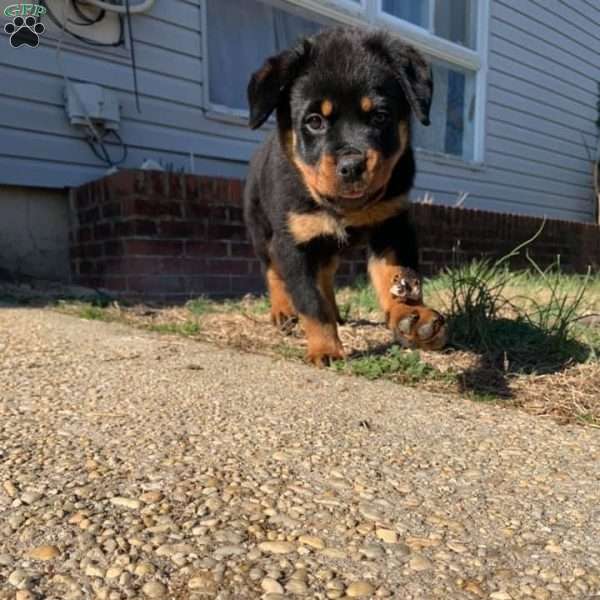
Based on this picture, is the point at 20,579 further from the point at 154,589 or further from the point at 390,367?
the point at 390,367

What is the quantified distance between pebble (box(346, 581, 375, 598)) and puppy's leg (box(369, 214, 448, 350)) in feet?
4.70

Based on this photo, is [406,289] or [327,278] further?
[327,278]

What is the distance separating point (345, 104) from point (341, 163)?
1.08 feet

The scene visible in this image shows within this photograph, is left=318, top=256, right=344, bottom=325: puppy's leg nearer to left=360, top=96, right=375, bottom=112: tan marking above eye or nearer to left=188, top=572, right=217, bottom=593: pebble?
left=360, top=96, right=375, bottom=112: tan marking above eye

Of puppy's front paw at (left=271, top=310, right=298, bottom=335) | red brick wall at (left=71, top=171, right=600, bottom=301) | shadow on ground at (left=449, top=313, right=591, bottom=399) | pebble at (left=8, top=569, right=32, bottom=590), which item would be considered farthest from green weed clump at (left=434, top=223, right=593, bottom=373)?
pebble at (left=8, top=569, right=32, bottom=590)

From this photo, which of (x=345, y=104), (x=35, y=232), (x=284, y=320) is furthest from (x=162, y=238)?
(x=345, y=104)

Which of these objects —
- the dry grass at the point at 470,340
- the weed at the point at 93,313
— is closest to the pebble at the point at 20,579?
the dry grass at the point at 470,340

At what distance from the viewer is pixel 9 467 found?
1.35 metres

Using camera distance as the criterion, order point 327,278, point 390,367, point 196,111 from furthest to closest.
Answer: point 196,111 → point 327,278 → point 390,367

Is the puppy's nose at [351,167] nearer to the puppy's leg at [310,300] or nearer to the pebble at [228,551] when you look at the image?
the puppy's leg at [310,300]

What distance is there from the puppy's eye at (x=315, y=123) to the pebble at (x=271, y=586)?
1.93 m

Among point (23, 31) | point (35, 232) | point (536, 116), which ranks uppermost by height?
point (536, 116)

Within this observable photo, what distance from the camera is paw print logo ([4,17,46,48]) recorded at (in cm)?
495

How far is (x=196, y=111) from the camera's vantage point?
20.2ft
